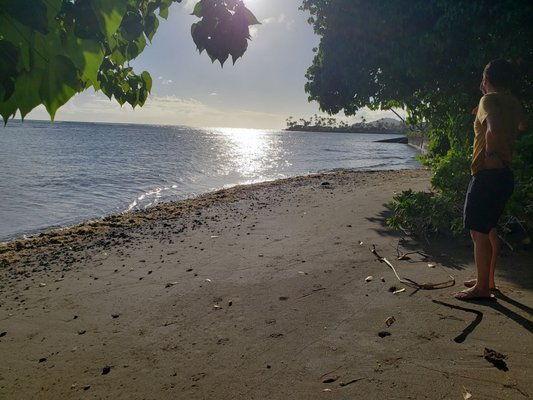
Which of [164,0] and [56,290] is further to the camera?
[56,290]

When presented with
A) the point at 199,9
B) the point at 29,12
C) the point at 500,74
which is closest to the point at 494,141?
the point at 500,74

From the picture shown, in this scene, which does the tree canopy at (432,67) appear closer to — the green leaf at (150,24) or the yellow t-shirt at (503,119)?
the yellow t-shirt at (503,119)

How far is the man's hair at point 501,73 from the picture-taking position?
11.8 feet

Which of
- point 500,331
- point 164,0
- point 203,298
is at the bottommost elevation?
point 203,298

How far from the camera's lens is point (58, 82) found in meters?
1.06

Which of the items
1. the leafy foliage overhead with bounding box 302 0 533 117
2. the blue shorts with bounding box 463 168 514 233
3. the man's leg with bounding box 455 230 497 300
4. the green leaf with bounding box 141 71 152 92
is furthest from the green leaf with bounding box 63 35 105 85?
the leafy foliage overhead with bounding box 302 0 533 117

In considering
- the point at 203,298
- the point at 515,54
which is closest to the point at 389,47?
the point at 515,54

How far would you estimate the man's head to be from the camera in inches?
142

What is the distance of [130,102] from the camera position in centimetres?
308

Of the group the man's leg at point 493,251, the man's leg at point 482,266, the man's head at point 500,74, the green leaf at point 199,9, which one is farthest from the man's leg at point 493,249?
the green leaf at point 199,9

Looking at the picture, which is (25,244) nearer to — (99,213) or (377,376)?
(99,213)

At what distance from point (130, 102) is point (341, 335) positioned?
267 cm

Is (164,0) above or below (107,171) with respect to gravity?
above

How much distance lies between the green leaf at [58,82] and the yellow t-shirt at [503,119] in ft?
11.9
